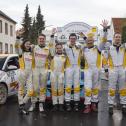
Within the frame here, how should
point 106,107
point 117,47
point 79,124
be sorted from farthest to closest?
1. point 106,107
2. point 117,47
3. point 79,124

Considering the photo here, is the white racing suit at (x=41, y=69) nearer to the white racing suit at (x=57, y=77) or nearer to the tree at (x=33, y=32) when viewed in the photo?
the white racing suit at (x=57, y=77)

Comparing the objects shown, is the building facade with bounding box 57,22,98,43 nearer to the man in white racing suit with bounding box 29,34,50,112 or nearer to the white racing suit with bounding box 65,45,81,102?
the white racing suit with bounding box 65,45,81,102

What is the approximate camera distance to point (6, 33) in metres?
62.3

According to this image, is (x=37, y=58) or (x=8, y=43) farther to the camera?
(x=8, y=43)

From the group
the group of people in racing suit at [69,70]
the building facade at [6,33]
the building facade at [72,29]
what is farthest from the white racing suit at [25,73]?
the building facade at [6,33]

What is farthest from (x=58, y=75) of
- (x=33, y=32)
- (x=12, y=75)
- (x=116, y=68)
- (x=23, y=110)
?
(x=33, y=32)

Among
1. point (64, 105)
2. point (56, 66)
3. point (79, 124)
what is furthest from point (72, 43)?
point (79, 124)

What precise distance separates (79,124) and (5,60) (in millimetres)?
4212

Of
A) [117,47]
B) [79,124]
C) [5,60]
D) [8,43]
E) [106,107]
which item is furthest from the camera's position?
[8,43]

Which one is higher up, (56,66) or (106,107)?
(56,66)

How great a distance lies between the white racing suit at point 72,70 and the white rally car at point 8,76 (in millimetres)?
2186

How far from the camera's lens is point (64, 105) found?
11047 mm

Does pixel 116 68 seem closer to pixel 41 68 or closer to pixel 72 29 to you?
pixel 41 68

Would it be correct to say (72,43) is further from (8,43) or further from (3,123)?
(8,43)
